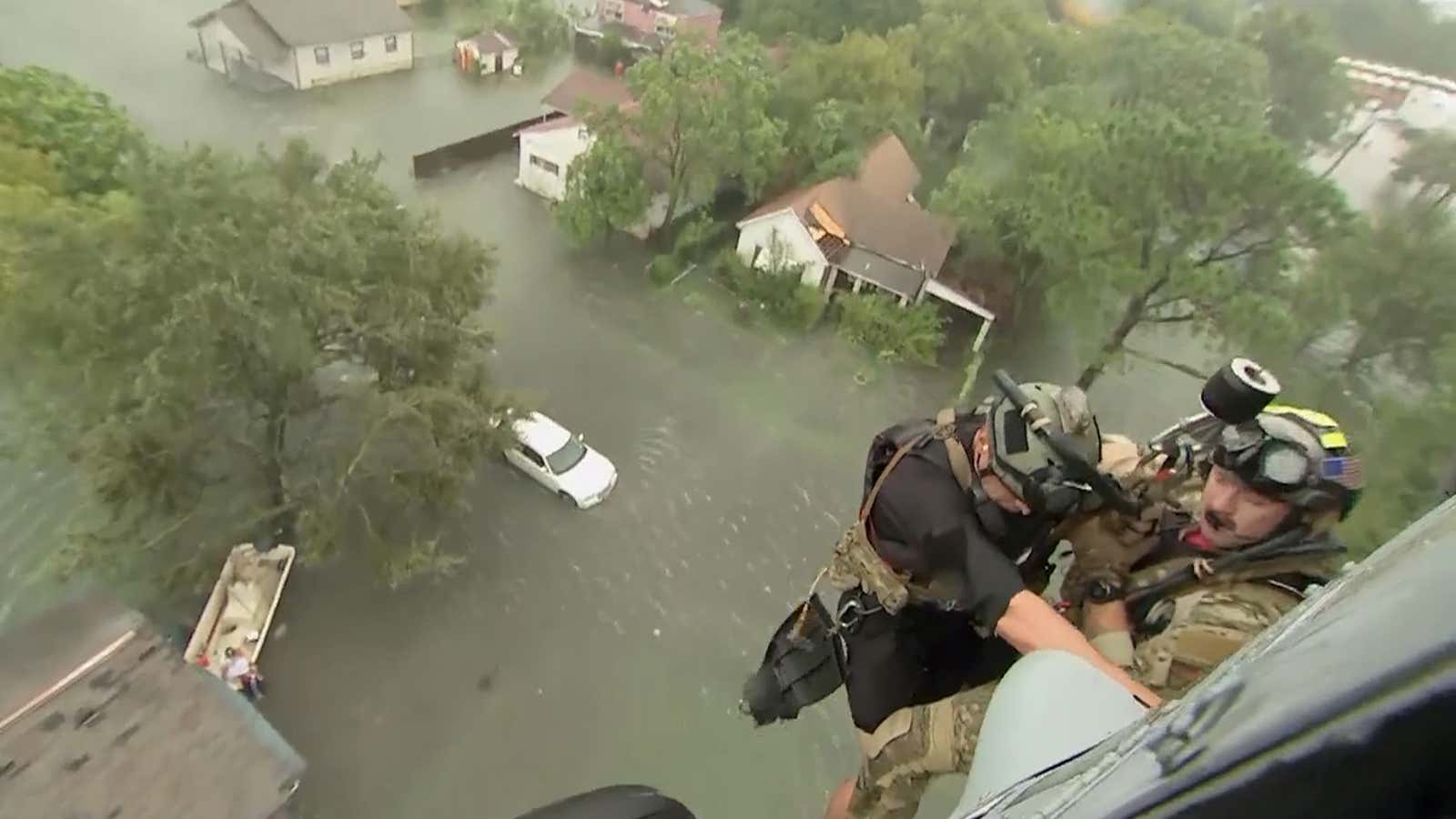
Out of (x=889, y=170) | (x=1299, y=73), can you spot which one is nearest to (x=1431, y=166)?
(x=1299, y=73)

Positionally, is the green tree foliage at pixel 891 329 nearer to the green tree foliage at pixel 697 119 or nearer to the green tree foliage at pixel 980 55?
the green tree foliage at pixel 697 119

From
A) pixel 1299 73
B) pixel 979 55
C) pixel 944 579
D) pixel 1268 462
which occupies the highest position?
pixel 1268 462

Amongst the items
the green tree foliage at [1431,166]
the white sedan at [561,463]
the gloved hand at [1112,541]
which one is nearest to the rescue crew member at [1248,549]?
the gloved hand at [1112,541]

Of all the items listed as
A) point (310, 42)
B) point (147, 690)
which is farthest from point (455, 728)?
point (310, 42)

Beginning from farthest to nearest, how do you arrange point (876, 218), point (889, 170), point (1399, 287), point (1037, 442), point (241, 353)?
point (889, 170) → point (876, 218) → point (1399, 287) → point (241, 353) → point (1037, 442)

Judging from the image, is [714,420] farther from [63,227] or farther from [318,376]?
[63,227]

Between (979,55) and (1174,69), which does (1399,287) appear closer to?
(1174,69)

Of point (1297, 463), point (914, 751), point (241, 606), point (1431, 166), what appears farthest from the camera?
point (1431, 166)
